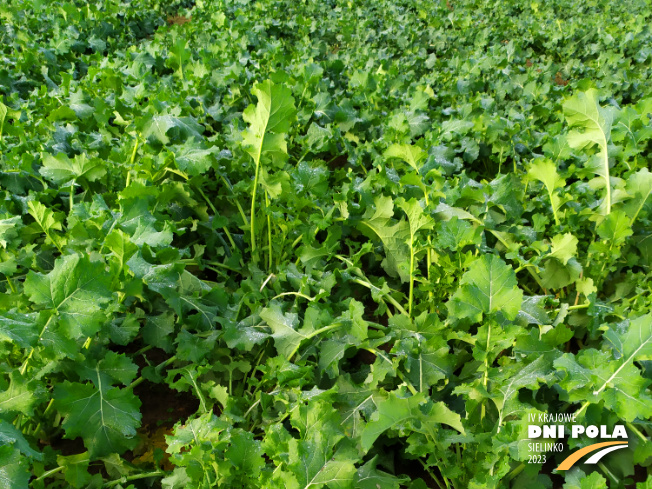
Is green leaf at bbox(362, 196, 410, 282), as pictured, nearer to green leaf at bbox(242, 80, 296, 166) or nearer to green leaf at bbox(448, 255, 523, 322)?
green leaf at bbox(242, 80, 296, 166)

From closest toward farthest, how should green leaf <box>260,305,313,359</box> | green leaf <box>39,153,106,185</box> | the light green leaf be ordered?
green leaf <box>260,305,313,359</box>, the light green leaf, green leaf <box>39,153,106,185</box>

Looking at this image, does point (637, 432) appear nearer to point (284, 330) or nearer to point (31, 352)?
point (284, 330)

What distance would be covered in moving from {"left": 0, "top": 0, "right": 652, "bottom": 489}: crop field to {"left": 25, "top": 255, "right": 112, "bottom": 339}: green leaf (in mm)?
11

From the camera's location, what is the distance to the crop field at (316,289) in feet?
6.09

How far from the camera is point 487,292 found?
2.09 m

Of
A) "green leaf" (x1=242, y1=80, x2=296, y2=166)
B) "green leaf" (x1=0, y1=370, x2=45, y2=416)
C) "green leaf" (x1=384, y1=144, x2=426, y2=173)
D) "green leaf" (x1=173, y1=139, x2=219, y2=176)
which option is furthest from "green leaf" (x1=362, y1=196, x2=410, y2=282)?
"green leaf" (x1=0, y1=370, x2=45, y2=416)

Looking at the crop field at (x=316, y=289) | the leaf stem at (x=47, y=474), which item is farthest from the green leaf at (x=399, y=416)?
the leaf stem at (x=47, y=474)

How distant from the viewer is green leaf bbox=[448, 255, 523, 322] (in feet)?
6.77

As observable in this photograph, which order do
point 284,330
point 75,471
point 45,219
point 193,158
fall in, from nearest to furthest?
point 75,471
point 284,330
point 45,219
point 193,158

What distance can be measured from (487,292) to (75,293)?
60.4 inches

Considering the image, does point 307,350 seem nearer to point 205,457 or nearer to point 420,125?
point 205,457

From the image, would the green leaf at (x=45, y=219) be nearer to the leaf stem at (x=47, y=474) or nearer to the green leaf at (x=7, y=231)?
the green leaf at (x=7, y=231)

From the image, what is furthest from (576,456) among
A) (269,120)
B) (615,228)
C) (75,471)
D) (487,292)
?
(269,120)

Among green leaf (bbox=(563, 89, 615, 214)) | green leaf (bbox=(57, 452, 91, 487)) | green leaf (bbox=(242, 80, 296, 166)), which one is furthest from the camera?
green leaf (bbox=(563, 89, 615, 214))
